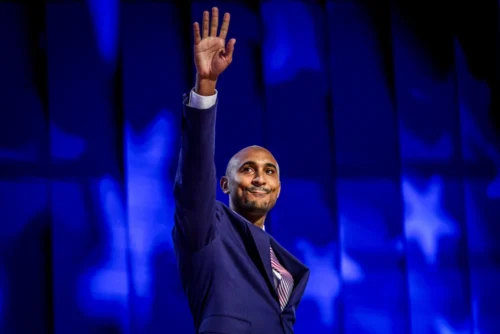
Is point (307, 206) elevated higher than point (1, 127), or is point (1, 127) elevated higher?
point (1, 127)

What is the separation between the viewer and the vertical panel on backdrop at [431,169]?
8.96ft

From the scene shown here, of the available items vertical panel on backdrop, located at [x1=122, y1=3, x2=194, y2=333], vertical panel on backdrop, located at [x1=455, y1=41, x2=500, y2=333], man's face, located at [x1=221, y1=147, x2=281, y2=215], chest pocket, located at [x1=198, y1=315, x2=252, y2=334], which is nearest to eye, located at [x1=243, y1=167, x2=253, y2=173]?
man's face, located at [x1=221, y1=147, x2=281, y2=215]

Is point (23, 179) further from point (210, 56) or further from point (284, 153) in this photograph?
point (210, 56)

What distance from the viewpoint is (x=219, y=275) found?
4.44ft

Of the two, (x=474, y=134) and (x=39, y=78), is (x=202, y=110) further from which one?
(x=474, y=134)

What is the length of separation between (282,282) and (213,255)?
0.16 metres

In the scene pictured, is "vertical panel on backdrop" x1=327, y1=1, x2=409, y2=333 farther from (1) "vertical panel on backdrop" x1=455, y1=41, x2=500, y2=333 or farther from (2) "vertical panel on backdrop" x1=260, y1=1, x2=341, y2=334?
(1) "vertical panel on backdrop" x1=455, y1=41, x2=500, y2=333

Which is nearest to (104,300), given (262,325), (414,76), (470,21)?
(262,325)

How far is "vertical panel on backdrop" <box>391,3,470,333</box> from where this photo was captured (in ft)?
8.96

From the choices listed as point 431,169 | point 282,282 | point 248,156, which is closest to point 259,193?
point 248,156

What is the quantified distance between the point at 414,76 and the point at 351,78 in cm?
26

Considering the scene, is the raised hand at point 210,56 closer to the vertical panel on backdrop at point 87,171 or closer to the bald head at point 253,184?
the bald head at point 253,184

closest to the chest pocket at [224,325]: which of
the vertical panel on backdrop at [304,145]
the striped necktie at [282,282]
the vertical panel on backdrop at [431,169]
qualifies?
the striped necktie at [282,282]

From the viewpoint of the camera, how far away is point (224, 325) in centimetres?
130
